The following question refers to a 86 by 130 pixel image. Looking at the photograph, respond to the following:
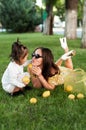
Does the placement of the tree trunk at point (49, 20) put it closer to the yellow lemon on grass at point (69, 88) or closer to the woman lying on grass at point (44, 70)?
the woman lying on grass at point (44, 70)

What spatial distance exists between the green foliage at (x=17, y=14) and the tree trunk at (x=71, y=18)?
62.7 feet

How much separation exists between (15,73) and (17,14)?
125ft

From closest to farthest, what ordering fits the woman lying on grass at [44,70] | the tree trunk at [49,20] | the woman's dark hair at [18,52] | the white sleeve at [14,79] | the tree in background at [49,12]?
the white sleeve at [14,79]
the woman's dark hair at [18,52]
the woman lying on grass at [44,70]
the tree in background at [49,12]
the tree trunk at [49,20]

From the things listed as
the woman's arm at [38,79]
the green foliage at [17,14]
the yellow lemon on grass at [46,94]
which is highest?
the woman's arm at [38,79]

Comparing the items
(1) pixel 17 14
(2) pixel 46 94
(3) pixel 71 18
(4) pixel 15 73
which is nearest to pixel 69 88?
(2) pixel 46 94

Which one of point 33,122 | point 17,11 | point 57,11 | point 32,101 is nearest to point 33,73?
point 32,101

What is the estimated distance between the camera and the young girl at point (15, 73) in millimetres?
6828

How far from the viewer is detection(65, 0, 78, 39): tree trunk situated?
79.0 feet

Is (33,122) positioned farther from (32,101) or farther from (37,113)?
Result: (32,101)

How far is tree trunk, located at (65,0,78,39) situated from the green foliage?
1912cm

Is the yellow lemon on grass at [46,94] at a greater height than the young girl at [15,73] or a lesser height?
lesser

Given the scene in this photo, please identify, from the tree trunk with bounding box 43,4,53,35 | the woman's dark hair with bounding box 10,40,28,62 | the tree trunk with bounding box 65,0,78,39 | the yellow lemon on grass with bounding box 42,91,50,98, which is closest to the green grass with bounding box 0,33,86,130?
the yellow lemon on grass with bounding box 42,91,50,98

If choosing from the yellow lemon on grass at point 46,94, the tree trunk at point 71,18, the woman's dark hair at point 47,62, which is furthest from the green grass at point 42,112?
the tree trunk at point 71,18

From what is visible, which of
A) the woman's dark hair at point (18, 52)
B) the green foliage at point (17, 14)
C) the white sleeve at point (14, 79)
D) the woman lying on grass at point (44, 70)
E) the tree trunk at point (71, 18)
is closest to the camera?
the white sleeve at point (14, 79)
